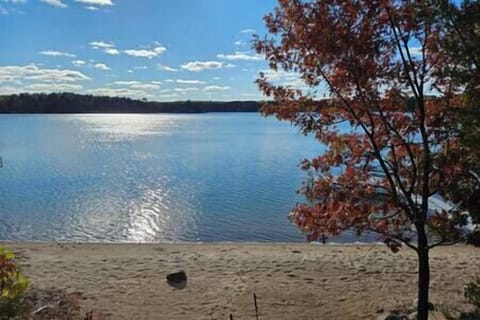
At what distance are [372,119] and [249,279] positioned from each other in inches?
190

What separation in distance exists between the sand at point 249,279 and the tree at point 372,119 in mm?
2431

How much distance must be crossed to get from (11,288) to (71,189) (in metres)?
20.6

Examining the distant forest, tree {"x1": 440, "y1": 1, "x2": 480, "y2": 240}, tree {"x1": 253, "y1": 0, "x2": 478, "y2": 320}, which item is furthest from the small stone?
the distant forest

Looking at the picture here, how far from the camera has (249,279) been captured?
29.3ft

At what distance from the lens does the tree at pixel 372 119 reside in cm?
469

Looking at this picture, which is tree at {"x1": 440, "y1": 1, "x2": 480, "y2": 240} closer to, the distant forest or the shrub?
the shrub

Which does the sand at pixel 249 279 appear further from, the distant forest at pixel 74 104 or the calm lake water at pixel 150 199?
the distant forest at pixel 74 104

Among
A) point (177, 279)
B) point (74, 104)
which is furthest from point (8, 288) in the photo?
point (74, 104)

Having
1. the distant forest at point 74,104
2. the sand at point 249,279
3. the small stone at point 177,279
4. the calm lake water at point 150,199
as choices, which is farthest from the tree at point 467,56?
the distant forest at point 74,104

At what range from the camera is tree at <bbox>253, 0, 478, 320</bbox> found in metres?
4.69

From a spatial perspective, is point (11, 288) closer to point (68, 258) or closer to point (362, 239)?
point (68, 258)

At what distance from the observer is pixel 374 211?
4.97 m

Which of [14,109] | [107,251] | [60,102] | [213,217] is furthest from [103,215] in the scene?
[14,109]

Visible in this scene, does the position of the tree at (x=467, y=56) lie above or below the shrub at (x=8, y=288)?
above
